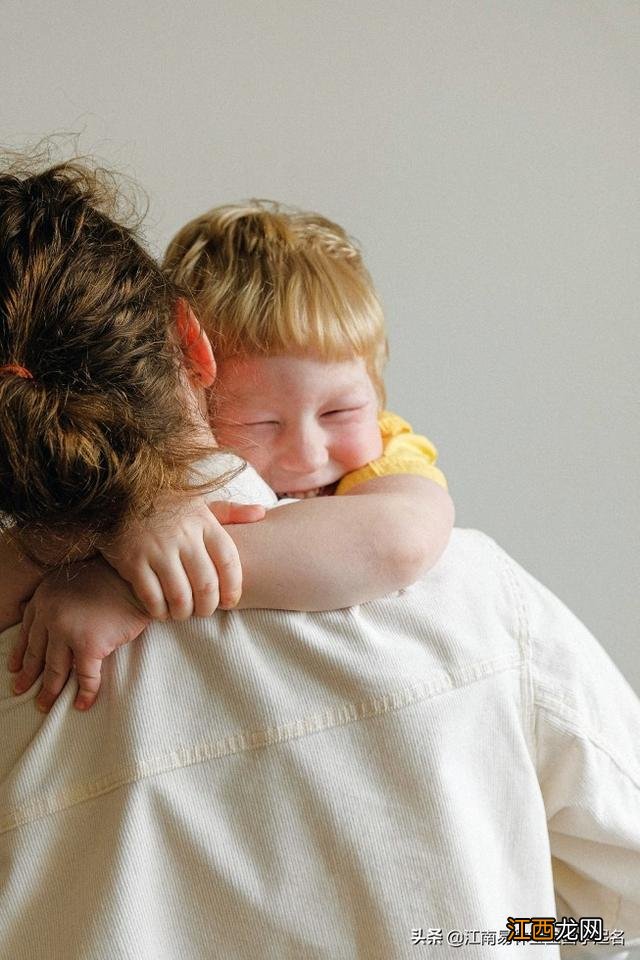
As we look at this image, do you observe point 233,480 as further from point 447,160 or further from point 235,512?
point 447,160

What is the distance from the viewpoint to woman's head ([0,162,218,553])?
2.52 ft

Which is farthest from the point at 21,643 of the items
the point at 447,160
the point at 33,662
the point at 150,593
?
the point at 447,160

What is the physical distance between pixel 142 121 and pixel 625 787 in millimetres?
1351

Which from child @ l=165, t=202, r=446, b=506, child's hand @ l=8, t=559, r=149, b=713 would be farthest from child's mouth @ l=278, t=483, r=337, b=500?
child's hand @ l=8, t=559, r=149, b=713

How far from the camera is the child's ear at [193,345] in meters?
0.97

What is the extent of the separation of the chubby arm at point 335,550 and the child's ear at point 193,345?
16 cm

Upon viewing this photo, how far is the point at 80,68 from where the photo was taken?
1.82m

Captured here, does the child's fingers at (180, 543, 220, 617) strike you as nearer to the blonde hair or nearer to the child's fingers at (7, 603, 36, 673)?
the child's fingers at (7, 603, 36, 673)

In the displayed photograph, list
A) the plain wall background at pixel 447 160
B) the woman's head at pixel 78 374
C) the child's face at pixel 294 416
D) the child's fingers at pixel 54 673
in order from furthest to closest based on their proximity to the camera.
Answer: the plain wall background at pixel 447 160, the child's face at pixel 294 416, the child's fingers at pixel 54 673, the woman's head at pixel 78 374

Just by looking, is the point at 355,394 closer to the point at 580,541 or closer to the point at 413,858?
the point at 413,858

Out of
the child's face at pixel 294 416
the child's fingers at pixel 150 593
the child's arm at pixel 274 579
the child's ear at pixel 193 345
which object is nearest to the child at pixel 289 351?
the child's face at pixel 294 416

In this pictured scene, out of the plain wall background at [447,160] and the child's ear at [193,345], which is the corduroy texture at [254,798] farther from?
the plain wall background at [447,160]

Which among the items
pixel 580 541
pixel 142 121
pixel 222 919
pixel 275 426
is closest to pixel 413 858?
pixel 222 919

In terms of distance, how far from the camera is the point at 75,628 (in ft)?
2.87
